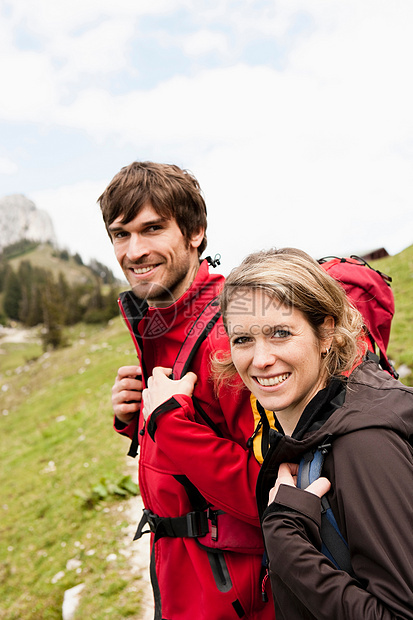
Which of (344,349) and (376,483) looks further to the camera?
(344,349)

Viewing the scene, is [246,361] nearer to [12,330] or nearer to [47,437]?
[47,437]

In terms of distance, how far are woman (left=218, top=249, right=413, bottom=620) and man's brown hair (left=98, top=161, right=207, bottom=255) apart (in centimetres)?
101

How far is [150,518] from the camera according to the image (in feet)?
9.18

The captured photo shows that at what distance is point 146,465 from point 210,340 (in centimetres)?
89

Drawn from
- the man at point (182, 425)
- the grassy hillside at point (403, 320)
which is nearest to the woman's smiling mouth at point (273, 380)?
the man at point (182, 425)

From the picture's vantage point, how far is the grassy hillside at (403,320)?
920cm

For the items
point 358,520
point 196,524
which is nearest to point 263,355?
point 358,520

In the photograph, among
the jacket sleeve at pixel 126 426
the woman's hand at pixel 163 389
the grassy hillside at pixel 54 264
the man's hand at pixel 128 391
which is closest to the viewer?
the woman's hand at pixel 163 389

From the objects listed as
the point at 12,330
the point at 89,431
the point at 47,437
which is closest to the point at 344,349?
the point at 89,431

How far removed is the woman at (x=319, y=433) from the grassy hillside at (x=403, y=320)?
22.0 feet

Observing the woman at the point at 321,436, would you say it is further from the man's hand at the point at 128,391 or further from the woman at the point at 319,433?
the man's hand at the point at 128,391

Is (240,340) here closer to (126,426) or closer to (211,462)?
(211,462)

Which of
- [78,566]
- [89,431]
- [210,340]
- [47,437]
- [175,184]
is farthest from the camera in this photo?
[47,437]

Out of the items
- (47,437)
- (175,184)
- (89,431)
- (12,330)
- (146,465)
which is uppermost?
(175,184)
